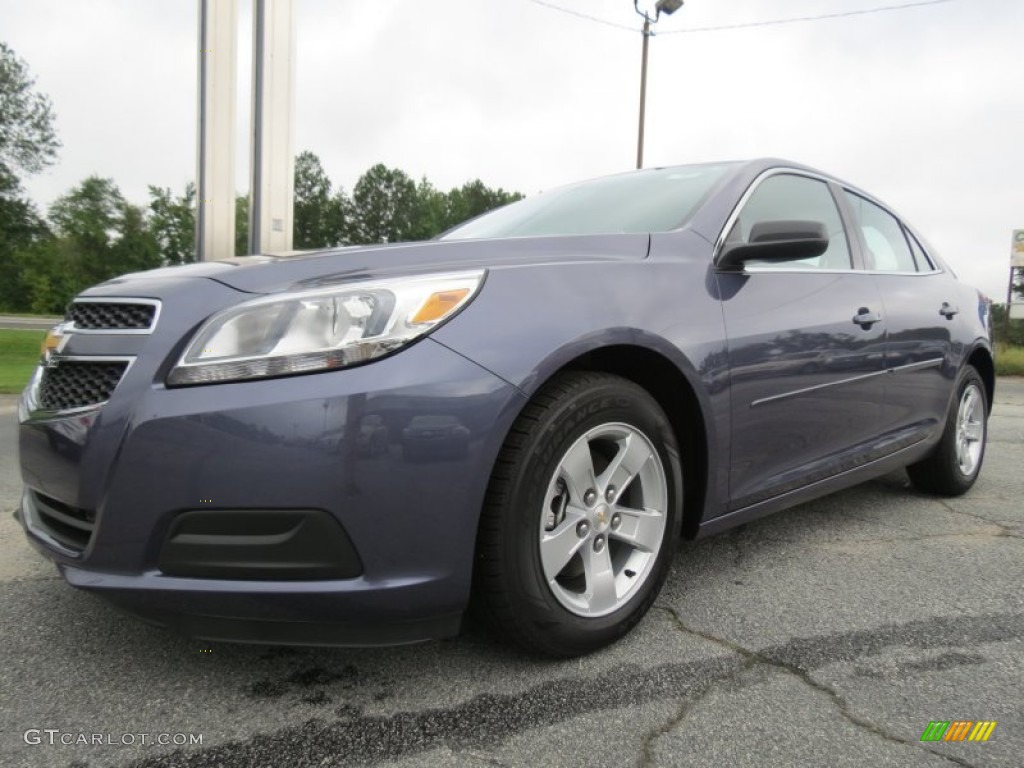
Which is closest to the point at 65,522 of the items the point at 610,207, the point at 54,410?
the point at 54,410

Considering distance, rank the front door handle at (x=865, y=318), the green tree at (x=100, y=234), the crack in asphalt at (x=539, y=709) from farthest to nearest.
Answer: the green tree at (x=100, y=234) → the front door handle at (x=865, y=318) → the crack in asphalt at (x=539, y=709)

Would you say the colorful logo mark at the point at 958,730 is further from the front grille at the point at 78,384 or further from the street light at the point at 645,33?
the street light at the point at 645,33

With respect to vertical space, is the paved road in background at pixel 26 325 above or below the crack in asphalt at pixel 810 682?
below

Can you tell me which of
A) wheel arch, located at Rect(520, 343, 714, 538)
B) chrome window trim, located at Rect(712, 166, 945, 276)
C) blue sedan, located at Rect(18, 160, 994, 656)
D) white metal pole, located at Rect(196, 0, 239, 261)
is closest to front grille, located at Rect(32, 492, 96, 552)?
blue sedan, located at Rect(18, 160, 994, 656)

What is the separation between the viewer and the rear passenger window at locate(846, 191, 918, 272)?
124 inches

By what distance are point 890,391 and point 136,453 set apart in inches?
107

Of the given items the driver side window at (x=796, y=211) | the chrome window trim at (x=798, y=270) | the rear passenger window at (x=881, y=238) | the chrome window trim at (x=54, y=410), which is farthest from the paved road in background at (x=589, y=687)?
the rear passenger window at (x=881, y=238)

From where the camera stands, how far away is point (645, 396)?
6.39ft

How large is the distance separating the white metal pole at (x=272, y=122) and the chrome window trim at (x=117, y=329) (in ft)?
21.3

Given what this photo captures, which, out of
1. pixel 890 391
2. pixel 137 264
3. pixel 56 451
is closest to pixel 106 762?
pixel 56 451

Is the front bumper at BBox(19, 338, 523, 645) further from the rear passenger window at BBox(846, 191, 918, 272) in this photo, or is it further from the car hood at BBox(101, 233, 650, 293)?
the rear passenger window at BBox(846, 191, 918, 272)

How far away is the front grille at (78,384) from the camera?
1.57 meters

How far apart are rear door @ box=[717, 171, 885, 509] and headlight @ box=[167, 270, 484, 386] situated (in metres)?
1.03

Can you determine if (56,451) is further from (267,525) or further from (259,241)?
(259,241)
